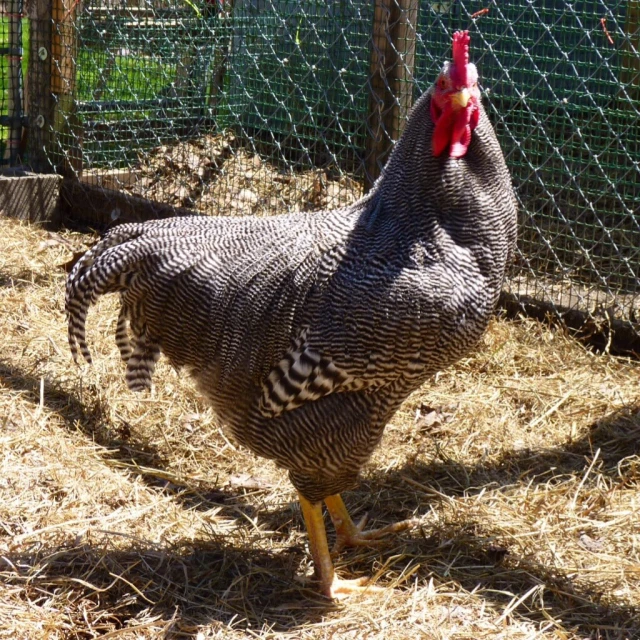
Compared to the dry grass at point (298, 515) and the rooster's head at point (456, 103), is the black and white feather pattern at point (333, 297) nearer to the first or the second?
the rooster's head at point (456, 103)

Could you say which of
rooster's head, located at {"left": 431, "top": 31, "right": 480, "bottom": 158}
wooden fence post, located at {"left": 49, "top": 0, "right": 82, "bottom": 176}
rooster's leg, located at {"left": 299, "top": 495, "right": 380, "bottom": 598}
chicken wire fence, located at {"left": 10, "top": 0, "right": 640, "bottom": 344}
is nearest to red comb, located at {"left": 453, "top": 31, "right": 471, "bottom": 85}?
rooster's head, located at {"left": 431, "top": 31, "right": 480, "bottom": 158}

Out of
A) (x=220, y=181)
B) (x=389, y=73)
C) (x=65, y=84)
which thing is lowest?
(x=220, y=181)

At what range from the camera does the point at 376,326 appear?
140 inches

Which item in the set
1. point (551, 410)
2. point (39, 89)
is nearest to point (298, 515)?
point (551, 410)

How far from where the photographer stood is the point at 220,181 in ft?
26.4

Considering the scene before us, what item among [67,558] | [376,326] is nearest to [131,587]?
[67,558]

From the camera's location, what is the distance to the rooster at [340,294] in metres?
3.59

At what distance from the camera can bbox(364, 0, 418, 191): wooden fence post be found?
6004 mm

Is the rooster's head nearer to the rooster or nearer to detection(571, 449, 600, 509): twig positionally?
the rooster

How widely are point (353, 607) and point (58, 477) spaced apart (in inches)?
68.7

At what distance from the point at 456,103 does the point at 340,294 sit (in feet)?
3.05

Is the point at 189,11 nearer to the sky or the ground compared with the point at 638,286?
nearer to the sky

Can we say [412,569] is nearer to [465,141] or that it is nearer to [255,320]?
[255,320]

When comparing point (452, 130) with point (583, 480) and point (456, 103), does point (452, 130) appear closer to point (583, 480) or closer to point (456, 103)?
point (456, 103)
